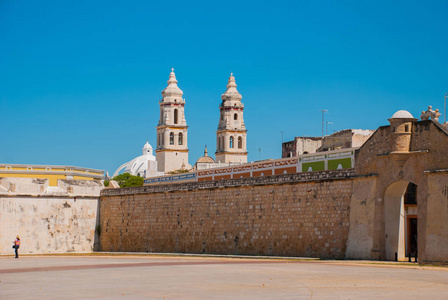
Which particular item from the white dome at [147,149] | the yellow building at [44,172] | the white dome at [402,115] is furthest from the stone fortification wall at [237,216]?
the white dome at [147,149]

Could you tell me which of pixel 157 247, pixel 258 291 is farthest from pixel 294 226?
pixel 258 291

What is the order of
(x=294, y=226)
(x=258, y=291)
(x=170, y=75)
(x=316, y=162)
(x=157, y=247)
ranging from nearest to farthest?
(x=258, y=291), (x=294, y=226), (x=316, y=162), (x=157, y=247), (x=170, y=75)

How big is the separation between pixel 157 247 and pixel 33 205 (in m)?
7.93

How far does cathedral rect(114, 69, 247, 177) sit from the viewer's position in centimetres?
11119

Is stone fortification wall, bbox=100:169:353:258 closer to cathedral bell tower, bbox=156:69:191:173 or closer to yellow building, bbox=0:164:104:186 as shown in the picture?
yellow building, bbox=0:164:104:186

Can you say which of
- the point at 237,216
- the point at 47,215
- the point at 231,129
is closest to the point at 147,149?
the point at 231,129

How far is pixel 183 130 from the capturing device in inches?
4483

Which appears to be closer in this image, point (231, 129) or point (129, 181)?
point (129, 181)

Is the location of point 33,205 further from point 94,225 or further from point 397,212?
point 397,212

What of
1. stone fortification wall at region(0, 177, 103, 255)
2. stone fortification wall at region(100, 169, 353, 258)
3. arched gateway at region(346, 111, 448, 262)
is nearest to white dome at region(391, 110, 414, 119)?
arched gateway at region(346, 111, 448, 262)

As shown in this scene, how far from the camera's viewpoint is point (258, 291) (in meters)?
14.3

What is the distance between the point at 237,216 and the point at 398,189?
30.3 feet

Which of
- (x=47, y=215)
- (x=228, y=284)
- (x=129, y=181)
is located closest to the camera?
(x=228, y=284)

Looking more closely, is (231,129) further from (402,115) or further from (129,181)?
(402,115)
